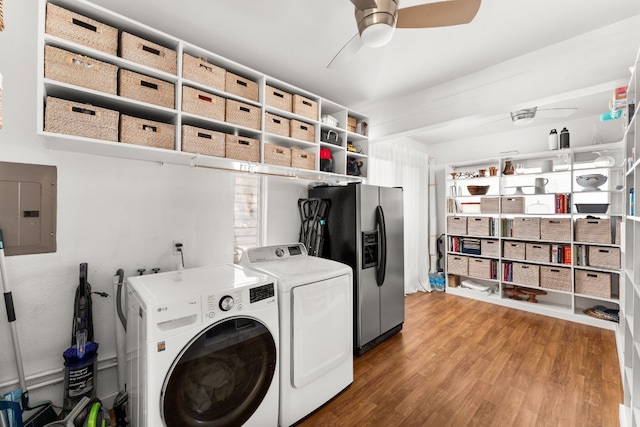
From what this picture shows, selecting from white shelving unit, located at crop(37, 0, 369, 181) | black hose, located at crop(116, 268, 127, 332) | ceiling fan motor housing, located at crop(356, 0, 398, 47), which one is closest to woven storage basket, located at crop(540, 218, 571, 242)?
white shelving unit, located at crop(37, 0, 369, 181)

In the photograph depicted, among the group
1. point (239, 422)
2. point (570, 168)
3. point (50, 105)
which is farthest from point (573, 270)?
point (50, 105)

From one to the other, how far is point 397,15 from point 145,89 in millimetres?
1574

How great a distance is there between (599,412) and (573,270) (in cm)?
214

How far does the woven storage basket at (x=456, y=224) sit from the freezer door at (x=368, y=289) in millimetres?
2375

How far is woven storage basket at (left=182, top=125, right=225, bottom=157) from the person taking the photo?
1.91 metres

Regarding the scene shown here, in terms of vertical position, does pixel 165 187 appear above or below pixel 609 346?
above

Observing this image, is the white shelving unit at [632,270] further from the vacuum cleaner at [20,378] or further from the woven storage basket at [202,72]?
the vacuum cleaner at [20,378]

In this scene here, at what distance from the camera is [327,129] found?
298 centimetres

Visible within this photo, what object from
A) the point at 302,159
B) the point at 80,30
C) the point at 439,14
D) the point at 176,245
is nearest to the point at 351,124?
the point at 302,159

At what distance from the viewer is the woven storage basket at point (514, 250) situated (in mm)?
3877

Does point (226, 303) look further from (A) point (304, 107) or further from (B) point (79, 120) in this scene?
(A) point (304, 107)

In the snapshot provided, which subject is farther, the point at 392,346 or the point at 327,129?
the point at 327,129

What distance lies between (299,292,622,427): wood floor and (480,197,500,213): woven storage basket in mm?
1622

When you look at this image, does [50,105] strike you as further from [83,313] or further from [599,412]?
[599,412]
